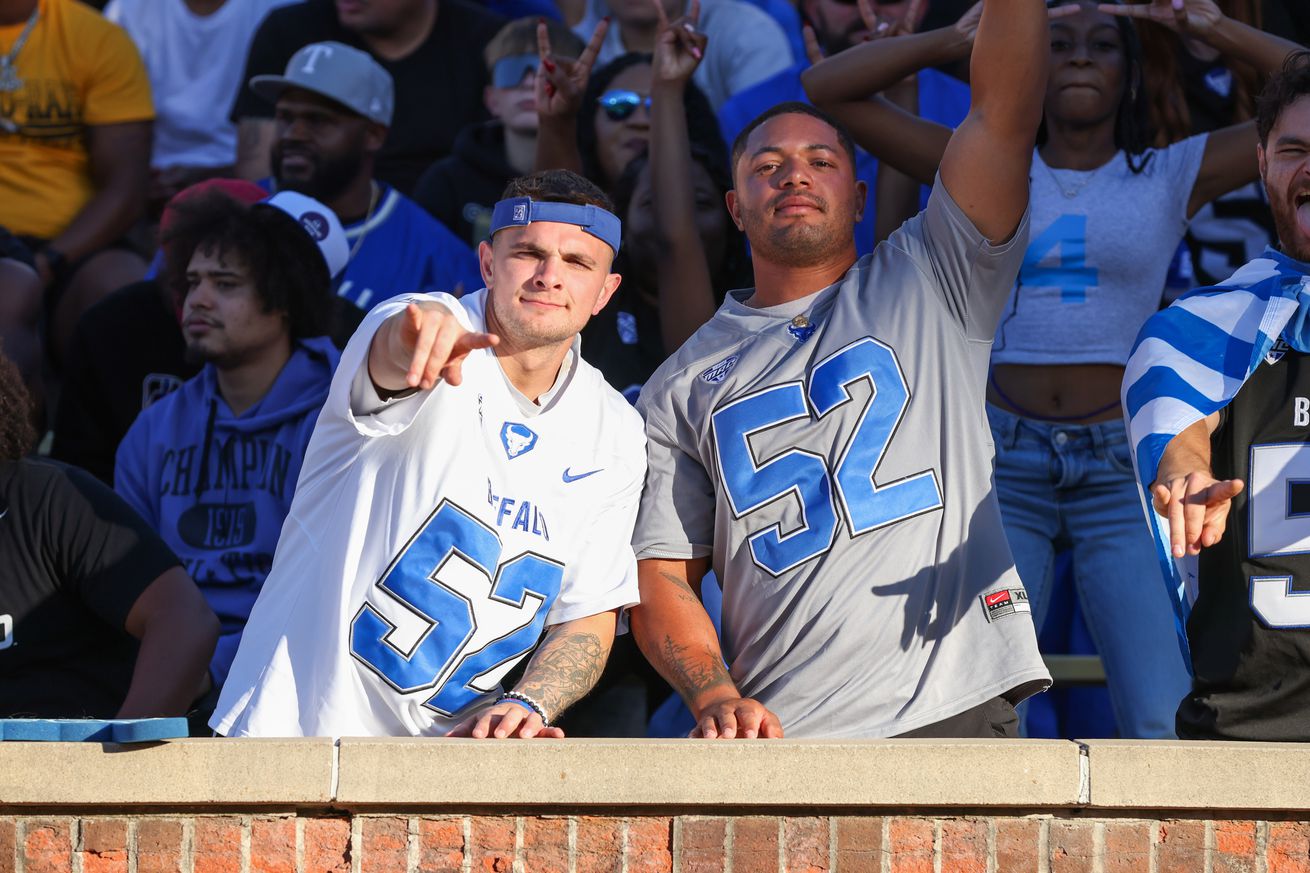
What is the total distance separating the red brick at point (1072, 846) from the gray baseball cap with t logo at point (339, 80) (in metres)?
4.10

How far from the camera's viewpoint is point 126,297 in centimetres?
577

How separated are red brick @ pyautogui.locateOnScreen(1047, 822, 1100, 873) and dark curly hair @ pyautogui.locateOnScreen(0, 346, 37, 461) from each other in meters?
2.68

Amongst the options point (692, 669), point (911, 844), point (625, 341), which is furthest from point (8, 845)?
point (625, 341)

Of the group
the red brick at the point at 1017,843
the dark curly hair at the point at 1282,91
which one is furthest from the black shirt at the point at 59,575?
the dark curly hair at the point at 1282,91

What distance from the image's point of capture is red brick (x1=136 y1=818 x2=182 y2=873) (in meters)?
2.97

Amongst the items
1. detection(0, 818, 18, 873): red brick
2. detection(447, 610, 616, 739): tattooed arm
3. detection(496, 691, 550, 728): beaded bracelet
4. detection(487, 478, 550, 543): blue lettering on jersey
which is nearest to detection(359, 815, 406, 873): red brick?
detection(447, 610, 616, 739): tattooed arm

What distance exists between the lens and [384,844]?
3.00m

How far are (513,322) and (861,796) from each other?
1.35 meters

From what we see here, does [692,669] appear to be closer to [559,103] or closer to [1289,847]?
[1289,847]

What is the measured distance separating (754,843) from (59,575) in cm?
200

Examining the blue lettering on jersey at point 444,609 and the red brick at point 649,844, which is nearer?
the red brick at point 649,844

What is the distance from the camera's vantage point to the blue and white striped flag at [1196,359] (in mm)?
3365

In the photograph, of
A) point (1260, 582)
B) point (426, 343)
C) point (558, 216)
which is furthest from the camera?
point (558, 216)

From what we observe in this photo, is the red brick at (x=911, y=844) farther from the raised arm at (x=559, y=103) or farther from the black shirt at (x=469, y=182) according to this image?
the black shirt at (x=469, y=182)
